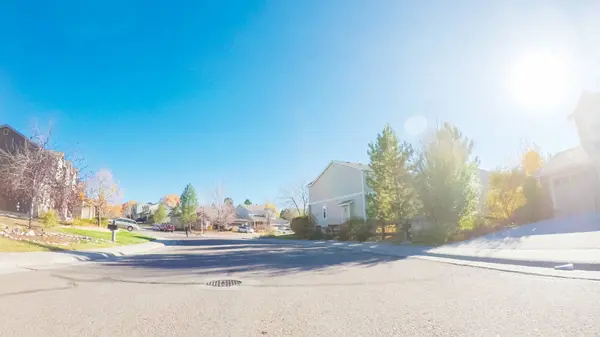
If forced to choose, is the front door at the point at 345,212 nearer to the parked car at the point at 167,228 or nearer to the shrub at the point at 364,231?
the shrub at the point at 364,231

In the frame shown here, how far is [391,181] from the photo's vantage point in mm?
23016

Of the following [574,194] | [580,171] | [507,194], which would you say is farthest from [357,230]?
[580,171]

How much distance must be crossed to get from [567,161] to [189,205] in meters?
56.3

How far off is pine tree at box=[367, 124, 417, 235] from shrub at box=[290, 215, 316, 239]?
11.0 m

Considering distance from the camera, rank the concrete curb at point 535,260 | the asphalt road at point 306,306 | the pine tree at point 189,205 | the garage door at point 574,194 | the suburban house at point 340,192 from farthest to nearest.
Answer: the pine tree at point 189,205 < the suburban house at point 340,192 < the garage door at point 574,194 < the concrete curb at point 535,260 < the asphalt road at point 306,306

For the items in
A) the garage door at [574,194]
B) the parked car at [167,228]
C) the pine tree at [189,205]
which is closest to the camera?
the garage door at [574,194]

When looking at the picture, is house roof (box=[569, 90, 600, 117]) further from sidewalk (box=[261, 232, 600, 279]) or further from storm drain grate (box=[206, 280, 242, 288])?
storm drain grate (box=[206, 280, 242, 288])

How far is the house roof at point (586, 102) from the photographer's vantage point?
23.8 meters

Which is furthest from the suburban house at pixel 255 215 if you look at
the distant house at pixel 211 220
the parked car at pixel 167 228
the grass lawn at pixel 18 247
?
the grass lawn at pixel 18 247

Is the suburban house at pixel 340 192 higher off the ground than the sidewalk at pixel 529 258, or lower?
higher

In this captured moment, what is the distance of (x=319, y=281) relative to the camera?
775 cm

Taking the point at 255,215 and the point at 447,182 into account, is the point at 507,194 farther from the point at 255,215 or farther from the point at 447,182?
the point at 255,215

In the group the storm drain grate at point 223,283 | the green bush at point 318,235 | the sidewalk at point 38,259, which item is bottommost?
the green bush at point 318,235

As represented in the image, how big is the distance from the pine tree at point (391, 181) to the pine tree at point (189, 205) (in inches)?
1774
